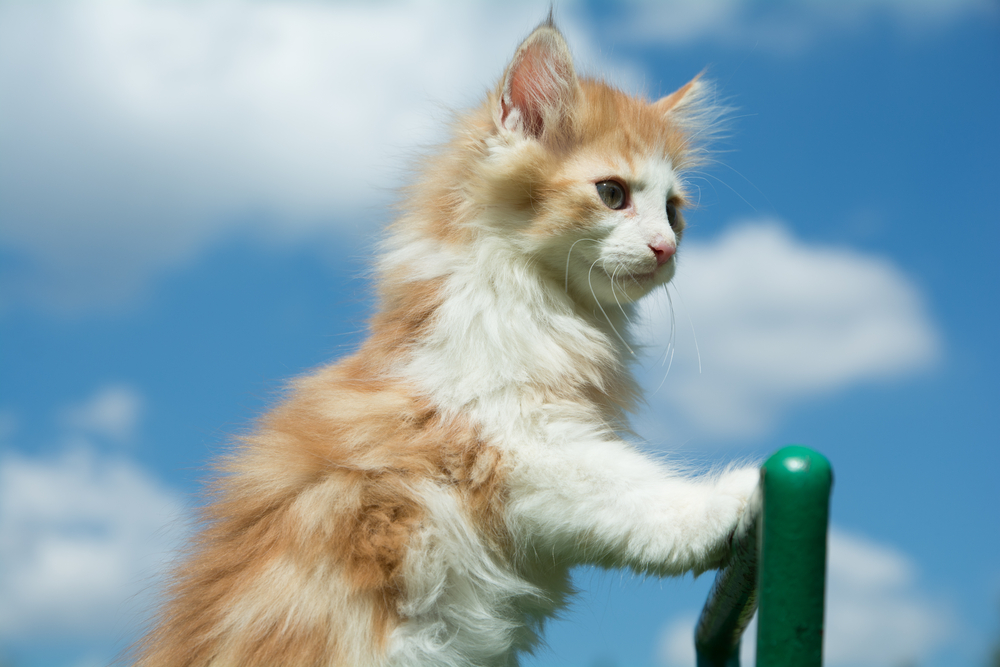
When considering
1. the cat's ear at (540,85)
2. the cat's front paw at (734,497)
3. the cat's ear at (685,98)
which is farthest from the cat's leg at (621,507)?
the cat's ear at (685,98)

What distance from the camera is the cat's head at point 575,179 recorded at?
2051mm

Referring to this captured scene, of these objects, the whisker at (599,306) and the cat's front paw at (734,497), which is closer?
the cat's front paw at (734,497)

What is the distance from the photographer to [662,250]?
2049 mm

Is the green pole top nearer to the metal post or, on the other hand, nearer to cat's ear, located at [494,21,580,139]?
the metal post

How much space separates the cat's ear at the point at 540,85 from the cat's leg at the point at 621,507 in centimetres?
98

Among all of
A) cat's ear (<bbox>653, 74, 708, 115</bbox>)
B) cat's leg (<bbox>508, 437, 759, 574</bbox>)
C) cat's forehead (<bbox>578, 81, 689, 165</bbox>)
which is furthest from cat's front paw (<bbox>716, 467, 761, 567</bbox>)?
cat's ear (<bbox>653, 74, 708, 115</bbox>)

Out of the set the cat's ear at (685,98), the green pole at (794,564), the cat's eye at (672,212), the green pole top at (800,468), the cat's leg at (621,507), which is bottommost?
the green pole at (794,564)

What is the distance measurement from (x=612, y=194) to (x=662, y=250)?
8.5 inches

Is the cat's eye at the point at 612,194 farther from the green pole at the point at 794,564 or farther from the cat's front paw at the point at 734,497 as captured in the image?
the green pole at the point at 794,564

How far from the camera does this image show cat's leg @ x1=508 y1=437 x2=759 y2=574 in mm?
1563

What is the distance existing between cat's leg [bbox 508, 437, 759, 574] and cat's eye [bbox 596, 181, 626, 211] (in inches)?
27.0

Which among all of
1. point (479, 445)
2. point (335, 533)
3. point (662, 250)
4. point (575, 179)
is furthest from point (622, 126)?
point (335, 533)

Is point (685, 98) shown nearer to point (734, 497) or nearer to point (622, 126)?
point (622, 126)

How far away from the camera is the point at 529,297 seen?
2.09 metres
